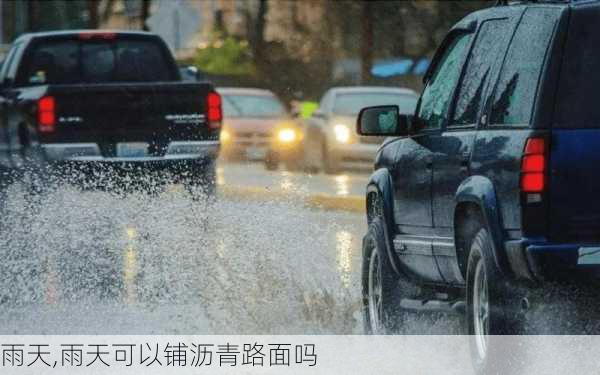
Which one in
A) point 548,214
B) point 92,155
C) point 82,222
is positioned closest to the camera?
point 548,214

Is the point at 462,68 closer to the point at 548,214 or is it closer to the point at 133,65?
the point at 548,214

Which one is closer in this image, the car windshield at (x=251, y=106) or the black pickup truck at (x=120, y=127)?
the black pickup truck at (x=120, y=127)

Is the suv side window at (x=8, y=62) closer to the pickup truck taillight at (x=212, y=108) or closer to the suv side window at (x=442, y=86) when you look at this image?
the pickup truck taillight at (x=212, y=108)

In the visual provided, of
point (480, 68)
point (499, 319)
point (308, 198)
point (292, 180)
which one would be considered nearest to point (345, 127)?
point (292, 180)

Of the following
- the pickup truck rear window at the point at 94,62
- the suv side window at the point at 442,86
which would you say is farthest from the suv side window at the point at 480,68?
the pickup truck rear window at the point at 94,62

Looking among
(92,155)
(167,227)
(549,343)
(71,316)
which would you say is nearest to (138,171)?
(92,155)

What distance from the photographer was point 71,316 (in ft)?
36.3

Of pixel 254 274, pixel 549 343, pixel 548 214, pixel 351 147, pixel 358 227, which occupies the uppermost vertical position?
pixel 548 214

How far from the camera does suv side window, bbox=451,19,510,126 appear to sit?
8711mm

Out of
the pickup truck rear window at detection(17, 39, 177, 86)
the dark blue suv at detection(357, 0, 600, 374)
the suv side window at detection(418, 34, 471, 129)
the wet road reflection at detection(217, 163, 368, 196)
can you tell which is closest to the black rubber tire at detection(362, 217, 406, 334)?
the dark blue suv at detection(357, 0, 600, 374)

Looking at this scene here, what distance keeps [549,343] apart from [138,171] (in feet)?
39.7

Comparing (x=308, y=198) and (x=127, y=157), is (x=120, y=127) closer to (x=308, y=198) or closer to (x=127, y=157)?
(x=127, y=157)

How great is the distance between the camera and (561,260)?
25.4 ft

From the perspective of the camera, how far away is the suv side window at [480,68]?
8.71m
